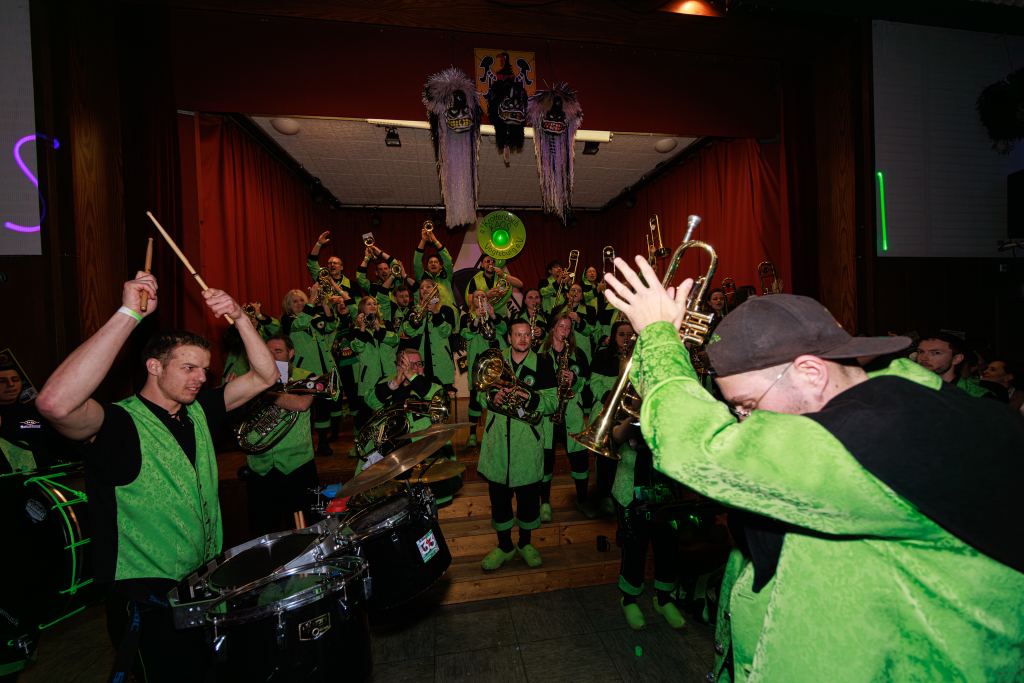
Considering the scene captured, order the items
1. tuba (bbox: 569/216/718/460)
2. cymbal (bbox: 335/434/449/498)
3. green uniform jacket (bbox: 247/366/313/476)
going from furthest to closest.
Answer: green uniform jacket (bbox: 247/366/313/476)
cymbal (bbox: 335/434/449/498)
tuba (bbox: 569/216/718/460)

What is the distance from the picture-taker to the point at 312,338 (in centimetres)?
620

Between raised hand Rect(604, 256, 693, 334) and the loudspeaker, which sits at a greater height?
the loudspeaker

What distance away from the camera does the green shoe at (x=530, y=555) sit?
13.4 feet

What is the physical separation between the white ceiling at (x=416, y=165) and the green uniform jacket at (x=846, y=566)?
19.6 ft

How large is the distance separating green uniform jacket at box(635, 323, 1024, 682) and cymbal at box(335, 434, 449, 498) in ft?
6.06

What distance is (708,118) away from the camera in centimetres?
550

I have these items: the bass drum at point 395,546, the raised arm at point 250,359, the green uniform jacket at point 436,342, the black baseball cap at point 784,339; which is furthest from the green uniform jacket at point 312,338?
the black baseball cap at point 784,339

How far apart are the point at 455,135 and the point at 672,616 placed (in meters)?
4.89

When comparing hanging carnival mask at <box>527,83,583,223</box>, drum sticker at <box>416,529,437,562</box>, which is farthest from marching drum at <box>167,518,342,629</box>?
hanging carnival mask at <box>527,83,583,223</box>

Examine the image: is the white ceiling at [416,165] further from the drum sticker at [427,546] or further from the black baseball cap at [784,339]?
the black baseball cap at [784,339]

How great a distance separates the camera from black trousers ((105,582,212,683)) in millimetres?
1978

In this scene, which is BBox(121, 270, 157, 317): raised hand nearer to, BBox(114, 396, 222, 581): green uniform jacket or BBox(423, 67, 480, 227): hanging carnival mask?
BBox(114, 396, 222, 581): green uniform jacket

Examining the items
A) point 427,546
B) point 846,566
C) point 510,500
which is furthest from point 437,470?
point 846,566

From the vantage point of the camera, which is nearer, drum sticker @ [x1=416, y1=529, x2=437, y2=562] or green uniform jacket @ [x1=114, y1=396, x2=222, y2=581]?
green uniform jacket @ [x1=114, y1=396, x2=222, y2=581]
